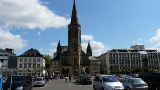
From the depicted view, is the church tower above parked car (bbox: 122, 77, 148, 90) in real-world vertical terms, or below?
above

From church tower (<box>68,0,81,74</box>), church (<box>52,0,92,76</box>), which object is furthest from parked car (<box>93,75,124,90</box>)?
church (<box>52,0,92,76</box>)

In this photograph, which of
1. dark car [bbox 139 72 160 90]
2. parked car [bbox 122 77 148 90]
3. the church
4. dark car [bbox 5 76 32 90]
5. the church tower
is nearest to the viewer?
dark car [bbox 5 76 32 90]

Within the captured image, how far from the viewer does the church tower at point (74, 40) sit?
140 metres

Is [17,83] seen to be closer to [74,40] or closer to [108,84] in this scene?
[108,84]

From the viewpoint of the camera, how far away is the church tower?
140 m

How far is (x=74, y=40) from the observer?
5536 inches

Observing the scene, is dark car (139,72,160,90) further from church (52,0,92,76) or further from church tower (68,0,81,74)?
church tower (68,0,81,74)

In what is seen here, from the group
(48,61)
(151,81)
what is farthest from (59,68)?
(151,81)

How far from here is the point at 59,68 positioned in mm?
156250

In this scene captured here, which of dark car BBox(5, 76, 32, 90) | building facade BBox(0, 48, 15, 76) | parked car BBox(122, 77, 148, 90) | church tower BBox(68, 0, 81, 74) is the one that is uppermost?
church tower BBox(68, 0, 81, 74)

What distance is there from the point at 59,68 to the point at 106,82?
131530 millimetres

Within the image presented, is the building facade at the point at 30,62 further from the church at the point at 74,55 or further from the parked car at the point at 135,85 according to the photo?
the parked car at the point at 135,85

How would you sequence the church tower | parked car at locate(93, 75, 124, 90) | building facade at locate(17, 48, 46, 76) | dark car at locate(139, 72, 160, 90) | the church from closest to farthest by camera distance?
parked car at locate(93, 75, 124, 90)
dark car at locate(139, 72, 160, 90)
building facade at locate(17, 48, 46, 76)
the church tower
the church

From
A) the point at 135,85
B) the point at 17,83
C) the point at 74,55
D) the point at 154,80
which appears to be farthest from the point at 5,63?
the point at 74,55
